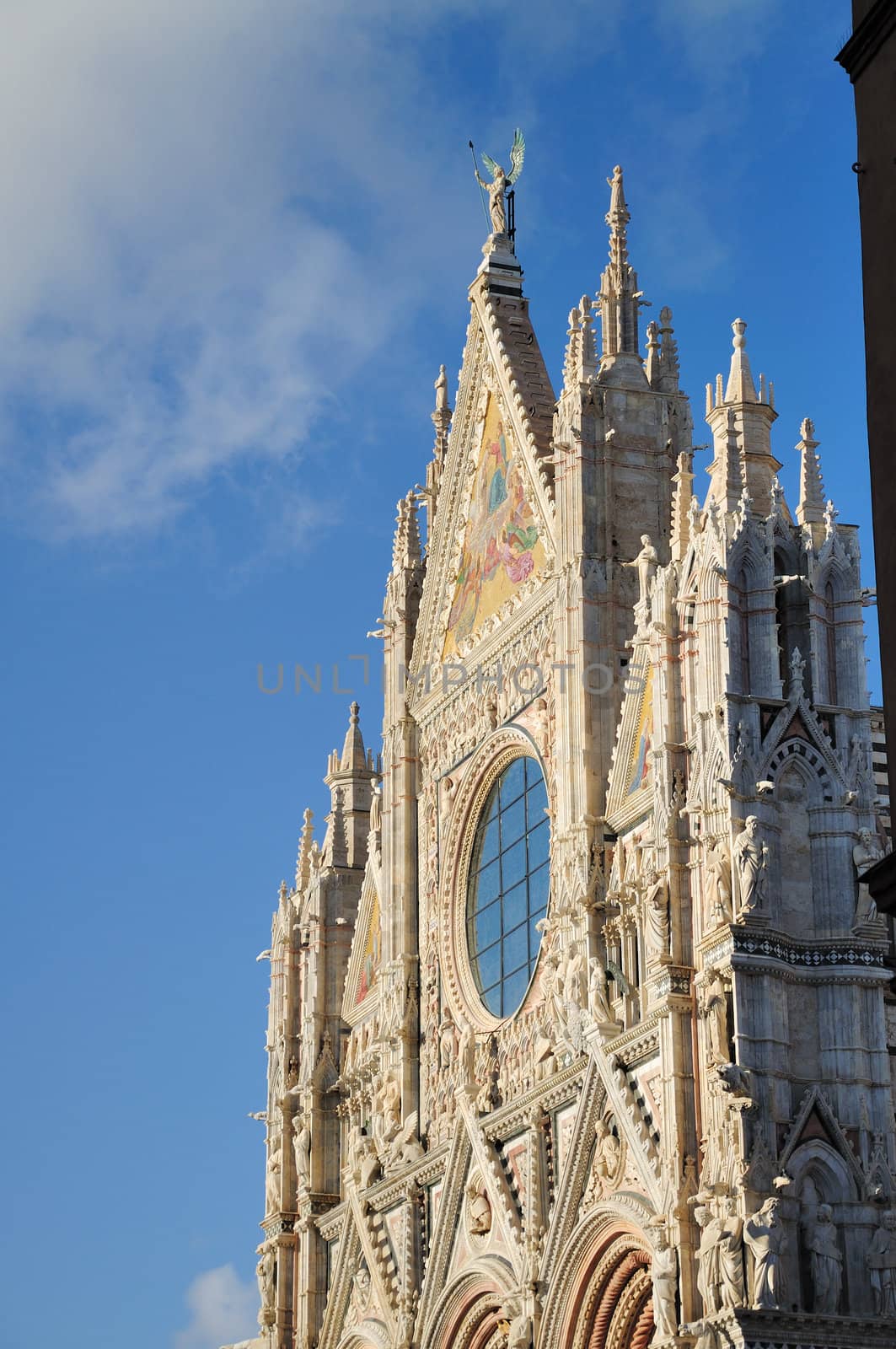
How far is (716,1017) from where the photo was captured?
3006 cm

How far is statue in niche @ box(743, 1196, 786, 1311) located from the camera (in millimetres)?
28234

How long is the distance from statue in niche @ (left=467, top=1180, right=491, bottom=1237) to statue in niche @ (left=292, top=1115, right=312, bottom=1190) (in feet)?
22.6

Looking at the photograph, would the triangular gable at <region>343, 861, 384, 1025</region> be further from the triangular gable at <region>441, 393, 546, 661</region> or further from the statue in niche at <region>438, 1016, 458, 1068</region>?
the triangular gable at <region>441, 393, 546, 661</region>

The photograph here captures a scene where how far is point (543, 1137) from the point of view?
34062 millimetres

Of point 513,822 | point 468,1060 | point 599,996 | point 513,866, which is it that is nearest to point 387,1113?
point 468,1060

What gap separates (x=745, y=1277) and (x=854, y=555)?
30.9 feet


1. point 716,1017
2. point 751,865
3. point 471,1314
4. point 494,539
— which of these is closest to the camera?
point 716,1017

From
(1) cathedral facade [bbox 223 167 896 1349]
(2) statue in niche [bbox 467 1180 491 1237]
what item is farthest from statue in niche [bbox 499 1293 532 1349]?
(2) statue in niche [bbox 467 1180 491 1237]

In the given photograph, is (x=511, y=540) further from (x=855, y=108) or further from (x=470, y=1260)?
(x=855, y=108)

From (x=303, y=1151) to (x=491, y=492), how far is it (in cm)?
1129

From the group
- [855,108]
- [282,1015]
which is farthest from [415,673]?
[855,108]

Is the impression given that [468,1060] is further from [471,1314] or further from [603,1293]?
[603,1293]

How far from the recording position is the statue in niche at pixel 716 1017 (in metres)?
29.9

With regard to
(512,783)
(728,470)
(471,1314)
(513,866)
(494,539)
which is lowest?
(471,1314)
